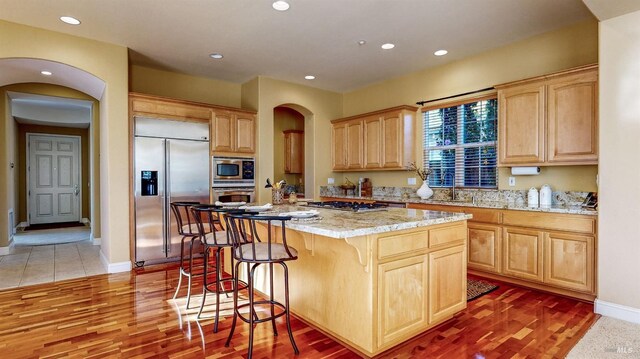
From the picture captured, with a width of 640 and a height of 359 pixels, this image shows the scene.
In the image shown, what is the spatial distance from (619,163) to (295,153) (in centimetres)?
549

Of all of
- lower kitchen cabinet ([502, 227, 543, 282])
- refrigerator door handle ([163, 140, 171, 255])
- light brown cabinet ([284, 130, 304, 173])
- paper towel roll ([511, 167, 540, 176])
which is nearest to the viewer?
lower kitchen cabinet ([502, 227, 543, 282])

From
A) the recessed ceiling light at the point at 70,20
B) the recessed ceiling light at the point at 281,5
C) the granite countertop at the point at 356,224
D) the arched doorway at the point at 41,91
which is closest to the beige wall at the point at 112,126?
the arched doorway at the point at 41,91

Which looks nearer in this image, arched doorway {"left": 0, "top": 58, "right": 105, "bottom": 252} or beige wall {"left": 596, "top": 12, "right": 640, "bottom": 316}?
beige wall {"left": 596, "top": 12, "right": 640, "bottom": 316}

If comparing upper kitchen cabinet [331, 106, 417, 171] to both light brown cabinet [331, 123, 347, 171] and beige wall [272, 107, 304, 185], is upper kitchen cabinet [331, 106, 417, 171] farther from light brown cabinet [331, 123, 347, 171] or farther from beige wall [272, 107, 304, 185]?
beige wall [272, 107, 304, 185]

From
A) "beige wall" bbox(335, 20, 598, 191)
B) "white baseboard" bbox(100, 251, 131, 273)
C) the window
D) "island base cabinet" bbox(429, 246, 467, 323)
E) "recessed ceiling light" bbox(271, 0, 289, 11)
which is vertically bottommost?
"white baseboard" bbox(100, 251, 131, 273)

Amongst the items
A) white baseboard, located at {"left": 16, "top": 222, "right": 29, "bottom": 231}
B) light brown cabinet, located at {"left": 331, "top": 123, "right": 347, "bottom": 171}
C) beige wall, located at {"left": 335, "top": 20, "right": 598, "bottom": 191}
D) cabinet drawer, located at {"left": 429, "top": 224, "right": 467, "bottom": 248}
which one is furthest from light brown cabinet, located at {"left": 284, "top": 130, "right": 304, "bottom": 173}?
white baseboard, located at {"left": 16, "top": 222, "right": 29, "bottom": 231}

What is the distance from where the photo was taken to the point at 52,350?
7.70 ft

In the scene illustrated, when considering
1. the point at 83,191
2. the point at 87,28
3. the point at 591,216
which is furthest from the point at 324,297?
the point at 83,191

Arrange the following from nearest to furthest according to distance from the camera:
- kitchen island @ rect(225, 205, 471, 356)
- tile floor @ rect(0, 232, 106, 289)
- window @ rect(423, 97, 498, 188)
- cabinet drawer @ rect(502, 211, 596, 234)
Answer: kitchen island @ rect(225, 205, 471, 356) < cabinet drawer @ rect(502, 211, 596, 234) < tile floor @ rect(0, 232, 106, 289) < window @ rect(423, 97, 498, 188)

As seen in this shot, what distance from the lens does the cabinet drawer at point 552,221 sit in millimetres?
3133

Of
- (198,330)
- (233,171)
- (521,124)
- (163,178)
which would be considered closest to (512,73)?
(521,124)

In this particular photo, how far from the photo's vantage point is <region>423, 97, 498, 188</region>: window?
4.52 metres

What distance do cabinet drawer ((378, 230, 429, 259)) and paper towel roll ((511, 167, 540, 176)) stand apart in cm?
228

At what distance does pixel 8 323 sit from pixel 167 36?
324 centimetres
